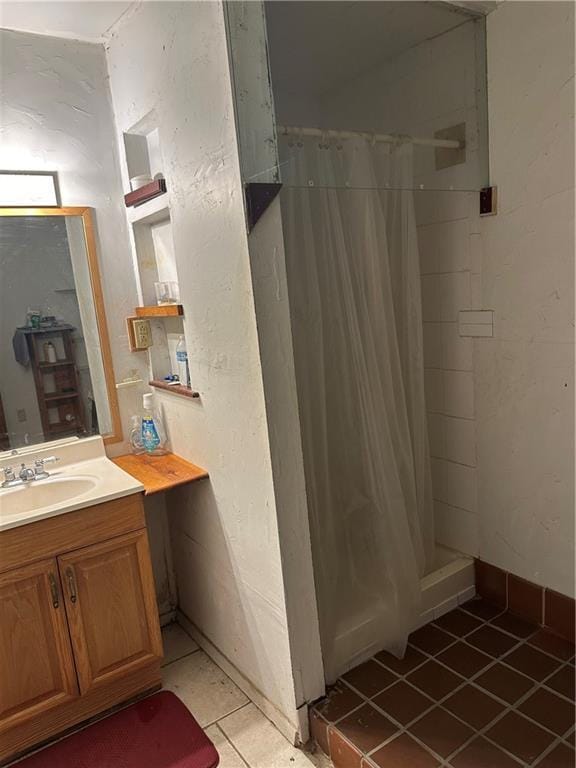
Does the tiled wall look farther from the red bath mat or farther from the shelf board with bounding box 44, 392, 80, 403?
the shelf board with bounding box 44, 392, 80, 403

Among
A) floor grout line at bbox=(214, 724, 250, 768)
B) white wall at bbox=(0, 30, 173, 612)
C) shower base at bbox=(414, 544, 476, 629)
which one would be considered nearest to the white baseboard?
floor grout line at bbox=(214, 724, 250, 768)

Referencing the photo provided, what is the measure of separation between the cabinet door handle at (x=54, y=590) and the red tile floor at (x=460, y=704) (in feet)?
2.83

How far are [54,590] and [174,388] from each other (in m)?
0.76

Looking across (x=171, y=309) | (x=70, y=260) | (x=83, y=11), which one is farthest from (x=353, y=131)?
(x=70, y=260)

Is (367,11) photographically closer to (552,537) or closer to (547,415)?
(547,415)

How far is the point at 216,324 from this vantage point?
66.5 inches

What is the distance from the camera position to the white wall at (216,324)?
58.9 inches

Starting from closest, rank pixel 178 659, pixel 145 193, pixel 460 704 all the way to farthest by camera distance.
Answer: pixel 460 704 → pixel 145 193 → pixel 178 659

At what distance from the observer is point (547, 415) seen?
1.82 meters

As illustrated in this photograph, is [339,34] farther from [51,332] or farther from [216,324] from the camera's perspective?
[51,332]

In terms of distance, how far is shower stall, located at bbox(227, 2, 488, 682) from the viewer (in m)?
1.66

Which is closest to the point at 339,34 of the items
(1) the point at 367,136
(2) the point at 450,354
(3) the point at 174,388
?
(1) the point at 367,136

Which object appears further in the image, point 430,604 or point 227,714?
point 430,604

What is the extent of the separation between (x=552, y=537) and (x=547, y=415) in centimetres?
43
